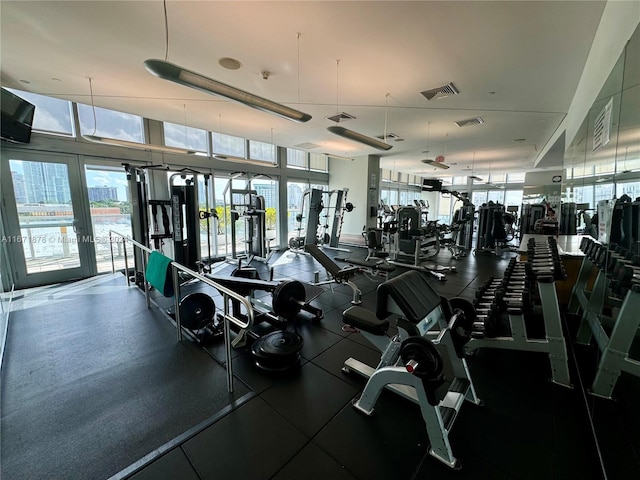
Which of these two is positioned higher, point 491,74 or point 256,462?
point 491,74

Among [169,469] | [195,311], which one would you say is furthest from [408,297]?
[195,311]

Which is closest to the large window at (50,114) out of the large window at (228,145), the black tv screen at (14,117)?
the black tv screen at (14,117)

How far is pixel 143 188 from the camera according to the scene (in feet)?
14.3

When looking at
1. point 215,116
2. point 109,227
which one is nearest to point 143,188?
point 109,227

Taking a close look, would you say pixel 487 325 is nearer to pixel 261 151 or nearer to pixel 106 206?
pixel 106 206

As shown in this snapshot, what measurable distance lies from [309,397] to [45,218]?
17.4 ft

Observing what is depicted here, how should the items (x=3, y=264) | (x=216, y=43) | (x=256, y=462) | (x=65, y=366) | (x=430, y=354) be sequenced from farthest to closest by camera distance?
(x=3, y=264)
(x=216, y=43)
(x=65, y=366)
(x=256, y=462)
(x=430, y=354)

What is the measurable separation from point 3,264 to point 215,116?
12.6 feet

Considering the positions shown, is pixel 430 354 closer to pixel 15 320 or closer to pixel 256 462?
pixel 256 462

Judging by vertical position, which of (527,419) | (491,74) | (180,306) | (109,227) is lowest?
(527,419)

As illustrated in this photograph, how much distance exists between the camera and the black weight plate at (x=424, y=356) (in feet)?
4.22

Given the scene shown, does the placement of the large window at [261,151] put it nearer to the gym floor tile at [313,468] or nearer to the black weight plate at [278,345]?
the black weight plate at [278,345]

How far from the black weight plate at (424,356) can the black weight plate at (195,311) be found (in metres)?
2.18

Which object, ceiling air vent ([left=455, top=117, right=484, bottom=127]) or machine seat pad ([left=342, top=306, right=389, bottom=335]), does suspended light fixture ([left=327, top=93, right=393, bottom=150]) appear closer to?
ceiling air vent ([left=455, top=117, right=484, bottom=127])
